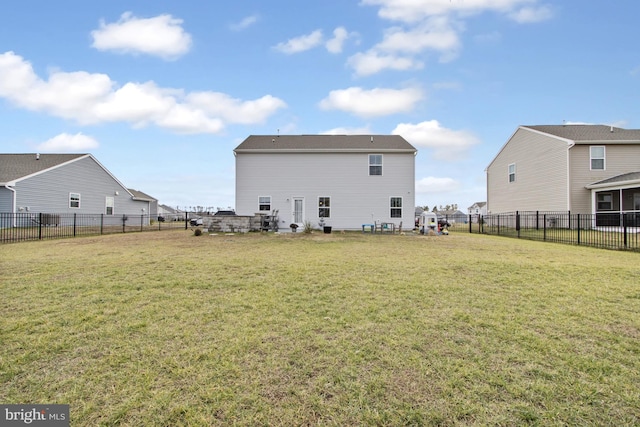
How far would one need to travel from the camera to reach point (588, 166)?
63.6 ft

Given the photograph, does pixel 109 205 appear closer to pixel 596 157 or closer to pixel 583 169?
pixel 583 169

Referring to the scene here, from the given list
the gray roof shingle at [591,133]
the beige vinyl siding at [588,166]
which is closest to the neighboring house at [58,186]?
the beige vinyl siding at [588,166]

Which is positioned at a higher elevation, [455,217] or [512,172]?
[512,172]

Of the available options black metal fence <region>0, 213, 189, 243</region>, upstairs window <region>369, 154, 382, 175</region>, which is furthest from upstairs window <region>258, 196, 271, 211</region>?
upstairs window <region>369, 154, 382, 175</region>

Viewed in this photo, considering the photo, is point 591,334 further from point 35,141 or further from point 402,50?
point 35,141

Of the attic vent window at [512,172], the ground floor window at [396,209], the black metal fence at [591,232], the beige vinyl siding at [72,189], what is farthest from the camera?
the attic vent window at [512,172]

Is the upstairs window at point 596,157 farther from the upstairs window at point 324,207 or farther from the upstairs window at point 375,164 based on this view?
the upstairs window at point 324,207

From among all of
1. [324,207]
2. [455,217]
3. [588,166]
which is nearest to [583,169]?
[588,166]

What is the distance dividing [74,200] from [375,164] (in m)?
22.9

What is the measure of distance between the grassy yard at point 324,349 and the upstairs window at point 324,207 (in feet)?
48.9

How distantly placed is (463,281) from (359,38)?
12473 mm

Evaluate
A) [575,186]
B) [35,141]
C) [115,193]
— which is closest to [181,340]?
[575,186]

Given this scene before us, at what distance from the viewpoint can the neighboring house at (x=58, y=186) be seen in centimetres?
1917
